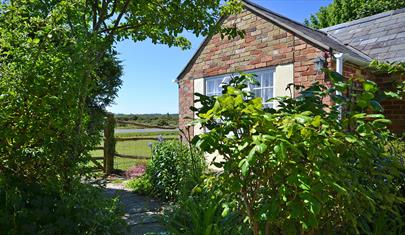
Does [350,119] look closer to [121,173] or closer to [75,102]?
[75,102]

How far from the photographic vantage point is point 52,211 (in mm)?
2352

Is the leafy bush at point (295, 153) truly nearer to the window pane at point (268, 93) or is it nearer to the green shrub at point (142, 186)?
the green shrub at point (142, 186)

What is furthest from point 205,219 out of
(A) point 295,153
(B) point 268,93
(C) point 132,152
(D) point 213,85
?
(C) point 132,152

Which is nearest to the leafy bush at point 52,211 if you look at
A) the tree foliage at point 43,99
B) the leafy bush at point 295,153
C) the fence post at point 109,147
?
the tree foliage at point 43,99

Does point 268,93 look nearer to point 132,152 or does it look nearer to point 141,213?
point 141,213

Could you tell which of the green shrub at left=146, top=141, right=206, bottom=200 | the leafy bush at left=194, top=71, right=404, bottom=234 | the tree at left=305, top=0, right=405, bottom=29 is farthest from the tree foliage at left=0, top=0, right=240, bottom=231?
the tree at left=305, top=0, right=405, bottom=29

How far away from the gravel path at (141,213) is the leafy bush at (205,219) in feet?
1.00

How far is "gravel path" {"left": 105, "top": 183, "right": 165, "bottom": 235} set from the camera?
390 centimetres

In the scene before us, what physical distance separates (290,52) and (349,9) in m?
13.4

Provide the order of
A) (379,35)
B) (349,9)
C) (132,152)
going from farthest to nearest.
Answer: (349,9), (132,152), (379,35)

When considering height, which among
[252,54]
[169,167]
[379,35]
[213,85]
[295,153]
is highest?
[379,35]

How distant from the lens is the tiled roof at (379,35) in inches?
282

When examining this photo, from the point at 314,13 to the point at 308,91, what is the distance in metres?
21.6

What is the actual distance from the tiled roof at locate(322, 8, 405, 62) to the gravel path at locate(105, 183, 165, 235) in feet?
17.3
